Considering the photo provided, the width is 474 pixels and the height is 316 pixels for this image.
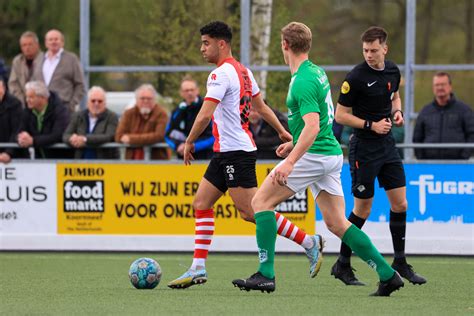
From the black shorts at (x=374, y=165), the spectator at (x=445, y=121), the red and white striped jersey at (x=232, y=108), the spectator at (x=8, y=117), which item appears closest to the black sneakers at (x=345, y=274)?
the black shorts at (x=374, y=165)

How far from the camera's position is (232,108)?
33.7 ft

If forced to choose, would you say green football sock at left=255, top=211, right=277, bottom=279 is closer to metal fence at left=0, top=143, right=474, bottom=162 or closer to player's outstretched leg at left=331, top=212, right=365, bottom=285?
player's outstretched leg at left=331, top=212, right=365, bottom=285

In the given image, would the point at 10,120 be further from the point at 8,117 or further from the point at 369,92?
the point at 369,92

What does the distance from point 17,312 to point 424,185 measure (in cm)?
680

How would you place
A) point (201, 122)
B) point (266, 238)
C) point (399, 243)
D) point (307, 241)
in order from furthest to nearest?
point (399, 243) < point (307, 241) < point (201, 122) < point (266, 238)

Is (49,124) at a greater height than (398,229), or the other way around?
(49,124)

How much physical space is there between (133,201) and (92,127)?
40.4 inches

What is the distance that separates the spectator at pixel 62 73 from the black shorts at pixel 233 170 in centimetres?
544

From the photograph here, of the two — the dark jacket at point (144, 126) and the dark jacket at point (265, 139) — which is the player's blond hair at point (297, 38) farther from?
the dark jacket at point (144, 126)

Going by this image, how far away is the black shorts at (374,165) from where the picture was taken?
10852mm

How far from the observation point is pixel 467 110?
14359mm

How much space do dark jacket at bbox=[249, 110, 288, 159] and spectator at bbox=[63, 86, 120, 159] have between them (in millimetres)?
1727

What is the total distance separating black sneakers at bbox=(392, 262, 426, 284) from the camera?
10.8 metres

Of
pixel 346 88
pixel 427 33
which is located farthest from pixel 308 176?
pixel 427 33
